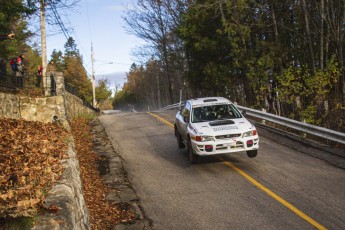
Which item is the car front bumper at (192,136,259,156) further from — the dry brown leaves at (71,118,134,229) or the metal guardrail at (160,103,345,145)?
the metal guardrail at (160,103,345,145)

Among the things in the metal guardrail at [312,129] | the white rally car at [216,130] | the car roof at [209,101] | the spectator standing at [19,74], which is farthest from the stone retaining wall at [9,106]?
the metal guardrail at [312,129]

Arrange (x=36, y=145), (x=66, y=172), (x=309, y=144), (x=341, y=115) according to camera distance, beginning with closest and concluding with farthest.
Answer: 1. (x=66, y=172)
2. (x=36, y=145)
3. (x=309, y=144)
4. (x=341, y=115)

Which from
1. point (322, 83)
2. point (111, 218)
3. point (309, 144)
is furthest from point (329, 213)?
point (322, 83)

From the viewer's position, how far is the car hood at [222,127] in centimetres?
971

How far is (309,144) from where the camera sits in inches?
487

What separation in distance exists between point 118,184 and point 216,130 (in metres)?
2.88

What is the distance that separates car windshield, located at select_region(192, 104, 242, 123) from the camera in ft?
35.6

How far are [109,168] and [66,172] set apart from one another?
Answer: 4.38 meters

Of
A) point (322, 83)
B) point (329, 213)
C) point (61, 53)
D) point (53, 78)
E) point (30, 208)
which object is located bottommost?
point (329, 213)

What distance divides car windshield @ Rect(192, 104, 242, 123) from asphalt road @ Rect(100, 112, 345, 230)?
1.26 m

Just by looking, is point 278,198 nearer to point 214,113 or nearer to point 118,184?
point 118,184

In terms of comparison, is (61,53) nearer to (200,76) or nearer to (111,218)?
(200,76)

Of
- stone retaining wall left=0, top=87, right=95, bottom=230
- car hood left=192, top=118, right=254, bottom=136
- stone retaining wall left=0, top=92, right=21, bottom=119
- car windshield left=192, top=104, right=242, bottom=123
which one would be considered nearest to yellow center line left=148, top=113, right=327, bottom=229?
car hood left=192, top=118, right=254, bottom=136

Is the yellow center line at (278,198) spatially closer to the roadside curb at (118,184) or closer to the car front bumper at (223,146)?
the car front bumper at (223,146)
